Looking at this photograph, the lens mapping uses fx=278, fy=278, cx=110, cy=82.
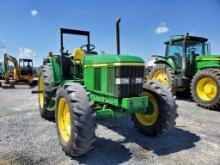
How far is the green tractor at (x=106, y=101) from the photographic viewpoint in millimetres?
4430

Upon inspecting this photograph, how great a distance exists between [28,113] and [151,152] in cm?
452

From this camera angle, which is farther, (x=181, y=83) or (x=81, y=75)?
(x=181, y=83)

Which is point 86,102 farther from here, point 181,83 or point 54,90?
point 181,83

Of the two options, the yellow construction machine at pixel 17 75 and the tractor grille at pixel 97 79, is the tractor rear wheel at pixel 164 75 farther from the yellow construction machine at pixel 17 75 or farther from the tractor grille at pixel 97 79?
the yellow construction machine at pixel 17 75

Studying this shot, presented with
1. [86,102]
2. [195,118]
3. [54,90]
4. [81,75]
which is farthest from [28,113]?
[195,118]

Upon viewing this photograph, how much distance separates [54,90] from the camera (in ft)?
→ 22.4

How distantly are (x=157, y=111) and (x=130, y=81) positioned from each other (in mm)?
1019

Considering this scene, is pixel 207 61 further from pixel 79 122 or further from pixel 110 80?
pixel 79 122

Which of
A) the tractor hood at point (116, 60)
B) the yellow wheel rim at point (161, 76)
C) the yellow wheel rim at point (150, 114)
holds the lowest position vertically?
the yellow wheel rim at point (150, 114)

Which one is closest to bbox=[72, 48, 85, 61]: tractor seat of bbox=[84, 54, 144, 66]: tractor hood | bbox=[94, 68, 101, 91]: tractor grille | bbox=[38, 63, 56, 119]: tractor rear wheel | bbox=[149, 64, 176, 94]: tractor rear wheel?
bbox=[38, 63, 56, 119]: tractor rear wheel

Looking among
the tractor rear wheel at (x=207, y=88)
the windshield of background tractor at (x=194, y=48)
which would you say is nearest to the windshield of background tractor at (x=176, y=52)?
the windshield of background tractor at (x=194, y=48)

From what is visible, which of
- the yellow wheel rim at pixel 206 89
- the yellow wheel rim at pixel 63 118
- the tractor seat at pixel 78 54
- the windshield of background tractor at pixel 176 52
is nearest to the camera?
the yellow wheel rim at pixel 63 118

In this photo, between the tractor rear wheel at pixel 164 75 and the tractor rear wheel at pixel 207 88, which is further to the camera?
the tractor rear wheel at pixel 164 75

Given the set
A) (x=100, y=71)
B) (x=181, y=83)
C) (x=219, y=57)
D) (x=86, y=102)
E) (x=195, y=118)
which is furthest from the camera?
(x=181, y=83)
